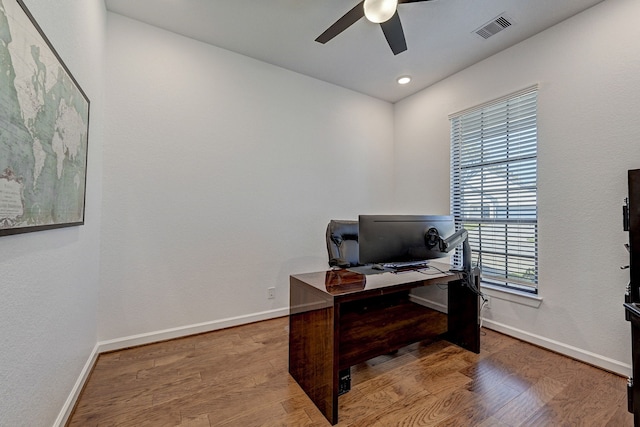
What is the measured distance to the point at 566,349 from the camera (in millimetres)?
2328

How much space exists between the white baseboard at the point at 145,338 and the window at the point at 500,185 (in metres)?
2.44

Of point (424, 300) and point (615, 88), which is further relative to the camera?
point (424, 300)

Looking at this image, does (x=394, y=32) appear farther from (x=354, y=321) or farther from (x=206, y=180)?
(x=354, y=321)

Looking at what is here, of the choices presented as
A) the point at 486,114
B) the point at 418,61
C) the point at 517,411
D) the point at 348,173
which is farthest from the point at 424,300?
the point at 418,61

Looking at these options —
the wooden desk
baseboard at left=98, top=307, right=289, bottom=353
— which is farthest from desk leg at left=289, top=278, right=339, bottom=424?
baseboard at left=98, top=307, right=289, bottom=353

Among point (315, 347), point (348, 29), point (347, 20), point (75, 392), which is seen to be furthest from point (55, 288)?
point (348, 29)

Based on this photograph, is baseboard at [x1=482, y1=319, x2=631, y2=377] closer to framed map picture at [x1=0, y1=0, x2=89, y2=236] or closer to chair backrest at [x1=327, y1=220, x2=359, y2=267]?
chair backrest at [x1=327, y1=220, x2=359, y2=267]

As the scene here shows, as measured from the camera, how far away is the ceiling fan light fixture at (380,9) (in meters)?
1.82

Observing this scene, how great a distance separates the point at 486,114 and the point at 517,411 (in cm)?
280

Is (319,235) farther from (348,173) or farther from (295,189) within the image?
(348,173)

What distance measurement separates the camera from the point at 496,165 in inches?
116

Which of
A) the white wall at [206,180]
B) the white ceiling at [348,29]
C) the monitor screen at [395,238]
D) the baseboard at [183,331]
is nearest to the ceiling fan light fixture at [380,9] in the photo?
the white ceiling at [348,29]

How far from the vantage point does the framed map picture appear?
3.09 ft

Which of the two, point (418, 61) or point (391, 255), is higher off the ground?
point (418, 61)
